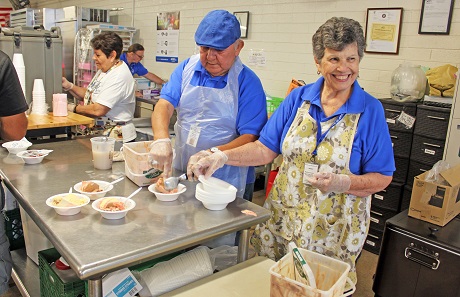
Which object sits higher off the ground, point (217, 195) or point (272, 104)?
point (272, 104)

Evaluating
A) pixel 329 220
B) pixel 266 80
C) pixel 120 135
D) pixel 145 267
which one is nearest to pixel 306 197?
pixel 329 220

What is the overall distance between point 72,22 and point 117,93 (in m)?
3.66

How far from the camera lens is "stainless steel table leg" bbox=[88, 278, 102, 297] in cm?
133

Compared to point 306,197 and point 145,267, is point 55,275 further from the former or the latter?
point 306,197

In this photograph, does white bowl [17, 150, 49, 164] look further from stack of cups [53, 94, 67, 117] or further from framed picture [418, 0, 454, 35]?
framed picture [418, 0, 454, 35]

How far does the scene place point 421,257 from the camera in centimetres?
250

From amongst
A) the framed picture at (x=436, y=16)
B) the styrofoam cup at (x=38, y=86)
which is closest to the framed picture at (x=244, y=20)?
the framed picture at (x=436, y=16)

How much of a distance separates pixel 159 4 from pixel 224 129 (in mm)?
5131

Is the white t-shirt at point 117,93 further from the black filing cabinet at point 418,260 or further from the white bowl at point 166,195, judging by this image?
the black filing cabinet at point 418,260

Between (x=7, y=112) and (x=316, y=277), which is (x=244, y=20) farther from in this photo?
(x=316, y=277)

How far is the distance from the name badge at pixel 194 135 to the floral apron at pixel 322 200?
555 mm

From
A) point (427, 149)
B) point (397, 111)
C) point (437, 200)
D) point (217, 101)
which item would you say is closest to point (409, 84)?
point (397, 111)

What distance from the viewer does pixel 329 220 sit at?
5.93ft

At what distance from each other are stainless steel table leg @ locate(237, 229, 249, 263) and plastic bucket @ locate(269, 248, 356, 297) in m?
0.36
